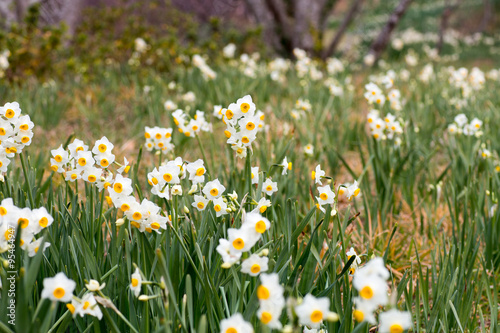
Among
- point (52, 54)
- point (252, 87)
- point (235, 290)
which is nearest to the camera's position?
point (235, 290)

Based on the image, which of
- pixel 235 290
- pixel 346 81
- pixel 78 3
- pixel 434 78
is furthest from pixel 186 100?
pixel 78 3

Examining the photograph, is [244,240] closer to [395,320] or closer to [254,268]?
[254,268]

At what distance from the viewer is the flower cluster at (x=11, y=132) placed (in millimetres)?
1321

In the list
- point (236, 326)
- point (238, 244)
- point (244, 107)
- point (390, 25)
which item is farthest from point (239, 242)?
point (390, 25)

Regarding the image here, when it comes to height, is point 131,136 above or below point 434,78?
below

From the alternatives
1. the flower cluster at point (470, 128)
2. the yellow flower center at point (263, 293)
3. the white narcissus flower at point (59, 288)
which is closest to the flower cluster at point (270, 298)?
the yellow flower center at point (263, 293)

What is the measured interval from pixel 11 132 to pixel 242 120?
67cm

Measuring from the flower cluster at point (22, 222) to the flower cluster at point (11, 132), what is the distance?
0.43 m

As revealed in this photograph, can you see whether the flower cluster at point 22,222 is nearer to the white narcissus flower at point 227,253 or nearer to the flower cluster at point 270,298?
the white narcissus flower at point 227,253

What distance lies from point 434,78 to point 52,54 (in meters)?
4.64

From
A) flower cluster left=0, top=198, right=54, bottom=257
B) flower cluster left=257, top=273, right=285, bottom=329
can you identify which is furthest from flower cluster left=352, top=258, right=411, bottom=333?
flower cluster left=0, top=198, right=54, bottom=257

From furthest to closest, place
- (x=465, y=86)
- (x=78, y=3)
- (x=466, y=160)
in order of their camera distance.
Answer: (x=78, y=3) < (x=465, y=86) < (x=466, y=160)

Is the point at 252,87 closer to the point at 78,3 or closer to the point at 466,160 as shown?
the point at 466,160

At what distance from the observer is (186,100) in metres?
3.67
